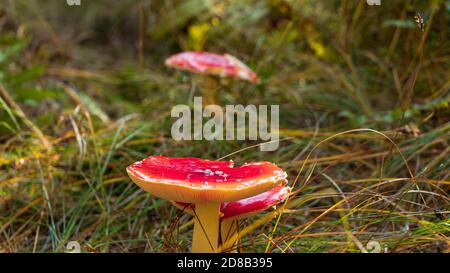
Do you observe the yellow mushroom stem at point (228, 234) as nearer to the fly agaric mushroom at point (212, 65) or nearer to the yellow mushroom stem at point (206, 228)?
the yellow mushroom stem at point (206, 228)

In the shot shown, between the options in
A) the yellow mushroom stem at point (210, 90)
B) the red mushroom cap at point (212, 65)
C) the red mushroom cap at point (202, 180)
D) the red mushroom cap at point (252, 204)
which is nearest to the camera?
the red mushroom cap at point (202, 180)

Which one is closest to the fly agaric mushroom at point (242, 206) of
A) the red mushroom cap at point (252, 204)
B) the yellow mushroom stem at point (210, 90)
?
the red mushroom cap at point (252, 204)

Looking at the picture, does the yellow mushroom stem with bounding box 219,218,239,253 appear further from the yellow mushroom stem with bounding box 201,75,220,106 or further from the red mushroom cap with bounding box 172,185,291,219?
the yellow mushroom stem with bounding box 201,75,220,106

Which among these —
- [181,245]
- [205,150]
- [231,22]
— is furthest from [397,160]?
[231,22]

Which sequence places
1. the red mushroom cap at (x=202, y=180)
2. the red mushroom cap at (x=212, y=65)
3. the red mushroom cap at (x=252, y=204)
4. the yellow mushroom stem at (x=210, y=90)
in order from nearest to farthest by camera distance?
the red mushroom cap at (x=202, y=180)
the red mushroom cap at (x=252, y=204)
the red mushroom cap at (x=212, y=65)
the yellow mushroom stem at (x=210, y=90)

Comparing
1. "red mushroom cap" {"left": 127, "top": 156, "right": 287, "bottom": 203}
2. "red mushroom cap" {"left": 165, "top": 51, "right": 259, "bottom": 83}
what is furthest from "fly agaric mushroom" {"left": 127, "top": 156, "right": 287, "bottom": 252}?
"red mushroom cap" {"left": 165, "top": 51, "right": 259, "bottom": 83}

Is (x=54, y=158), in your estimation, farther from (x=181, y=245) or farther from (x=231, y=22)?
(x=231, y=22)

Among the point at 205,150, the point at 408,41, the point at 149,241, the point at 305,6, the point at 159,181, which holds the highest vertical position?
the point at 305,6
